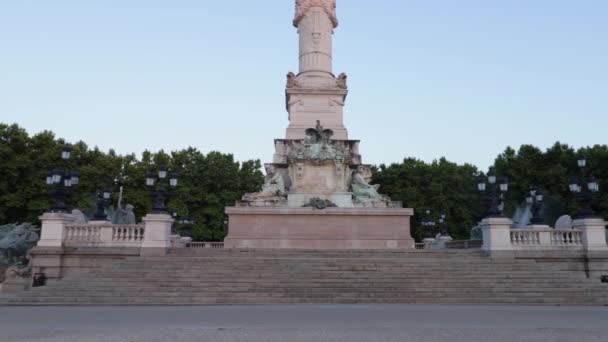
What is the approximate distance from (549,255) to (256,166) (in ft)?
114


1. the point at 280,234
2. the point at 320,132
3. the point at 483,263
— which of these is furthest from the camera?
the point at 320,132

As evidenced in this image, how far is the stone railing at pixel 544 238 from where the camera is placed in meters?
18.7

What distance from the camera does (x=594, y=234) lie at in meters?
18.5

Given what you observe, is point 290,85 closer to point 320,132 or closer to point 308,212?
point 320,132

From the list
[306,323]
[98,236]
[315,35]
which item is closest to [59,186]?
[98,236]

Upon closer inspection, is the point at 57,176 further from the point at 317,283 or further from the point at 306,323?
the point at 306,323

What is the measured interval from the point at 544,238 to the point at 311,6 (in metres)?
20.1

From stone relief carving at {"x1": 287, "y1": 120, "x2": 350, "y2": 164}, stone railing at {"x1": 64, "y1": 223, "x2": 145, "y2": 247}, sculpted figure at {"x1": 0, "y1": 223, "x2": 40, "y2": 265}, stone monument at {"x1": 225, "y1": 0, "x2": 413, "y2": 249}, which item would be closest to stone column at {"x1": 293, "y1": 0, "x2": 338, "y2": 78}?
stone monument at {"x1": 225, "y1": 0, "x2": 413, "y2": 249}

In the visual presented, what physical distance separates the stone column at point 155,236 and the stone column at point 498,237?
41.9 ft

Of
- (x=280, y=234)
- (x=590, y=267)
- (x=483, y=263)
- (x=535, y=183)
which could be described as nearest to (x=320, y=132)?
(x=280, y=234)

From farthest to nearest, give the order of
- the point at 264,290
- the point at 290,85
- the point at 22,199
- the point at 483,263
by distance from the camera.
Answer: the point at 22,199 < the point at 290,85 < the point at 483,263 < the point at 264,290

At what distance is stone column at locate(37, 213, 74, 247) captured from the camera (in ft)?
60.4

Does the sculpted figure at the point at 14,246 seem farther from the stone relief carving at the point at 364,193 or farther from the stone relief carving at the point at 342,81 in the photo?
the stone relief carving at the point at 342,81

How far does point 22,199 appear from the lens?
38688mm
